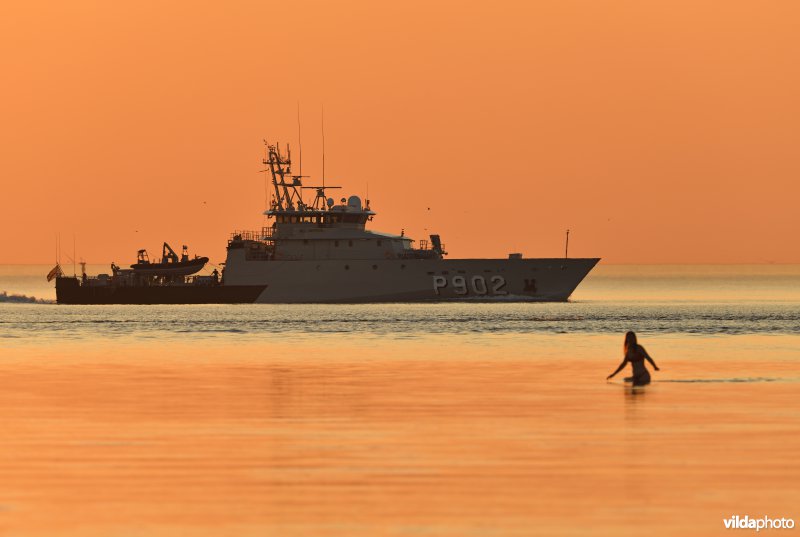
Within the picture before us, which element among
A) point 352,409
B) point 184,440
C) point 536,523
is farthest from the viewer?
point 352,409

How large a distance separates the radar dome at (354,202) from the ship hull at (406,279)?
484 cm

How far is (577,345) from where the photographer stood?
5731 centimetres

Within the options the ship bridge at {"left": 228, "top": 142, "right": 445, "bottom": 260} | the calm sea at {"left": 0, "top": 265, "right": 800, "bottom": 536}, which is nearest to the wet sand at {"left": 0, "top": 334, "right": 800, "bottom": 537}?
the calm sea at {"left": 0, "top": 265, "right": 800, "bottom": 536}

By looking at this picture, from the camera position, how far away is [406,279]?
11144 cm

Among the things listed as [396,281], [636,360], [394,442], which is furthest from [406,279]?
[394,442]

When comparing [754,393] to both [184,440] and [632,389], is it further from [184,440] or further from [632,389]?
[184,440]

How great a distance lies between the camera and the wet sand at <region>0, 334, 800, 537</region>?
17328 millimetres

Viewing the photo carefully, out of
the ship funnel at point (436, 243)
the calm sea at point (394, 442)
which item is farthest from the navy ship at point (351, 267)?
the calm sea at point (394, 442)

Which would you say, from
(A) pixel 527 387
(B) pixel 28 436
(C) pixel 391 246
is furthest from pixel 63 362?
(C) pixel 391 246

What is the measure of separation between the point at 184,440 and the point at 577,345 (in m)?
34.2

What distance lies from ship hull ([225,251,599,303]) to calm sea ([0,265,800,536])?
188 ft

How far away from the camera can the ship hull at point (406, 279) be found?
11125 cm

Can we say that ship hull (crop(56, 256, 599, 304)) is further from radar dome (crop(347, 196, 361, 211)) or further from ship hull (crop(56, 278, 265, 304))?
radar dome (crop(347, 196, 361, 211))

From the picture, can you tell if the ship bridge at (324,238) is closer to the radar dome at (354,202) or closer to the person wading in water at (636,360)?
the radar dome at (354,202)
